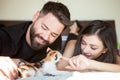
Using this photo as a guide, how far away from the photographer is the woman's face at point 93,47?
3.26ft

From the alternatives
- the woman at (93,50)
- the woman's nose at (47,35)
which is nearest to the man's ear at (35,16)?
the woman's nose at (47,35)

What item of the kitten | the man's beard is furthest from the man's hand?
the man's beard

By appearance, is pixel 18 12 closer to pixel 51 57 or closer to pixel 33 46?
pixel 33 46

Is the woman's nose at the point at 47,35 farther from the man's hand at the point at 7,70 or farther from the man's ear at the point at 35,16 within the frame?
the man's hand at the point at 7,70

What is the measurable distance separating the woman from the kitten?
0.03 m

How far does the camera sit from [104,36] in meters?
1.01

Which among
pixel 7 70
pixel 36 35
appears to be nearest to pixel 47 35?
pixel 36 35

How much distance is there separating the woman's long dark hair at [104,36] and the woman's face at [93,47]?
0.06ft

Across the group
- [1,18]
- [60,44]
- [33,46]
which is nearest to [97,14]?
[60,44]

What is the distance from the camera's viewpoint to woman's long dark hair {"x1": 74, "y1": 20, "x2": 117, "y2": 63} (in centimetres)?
100

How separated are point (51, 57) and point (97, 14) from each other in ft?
1.22

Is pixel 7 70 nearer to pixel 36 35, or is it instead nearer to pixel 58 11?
pixel 36 35

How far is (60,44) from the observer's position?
1.04 meters

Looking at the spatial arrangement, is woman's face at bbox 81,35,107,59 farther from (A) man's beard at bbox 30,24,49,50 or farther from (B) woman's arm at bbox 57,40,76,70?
(A) man's beard at bbox 30,24,49,50
